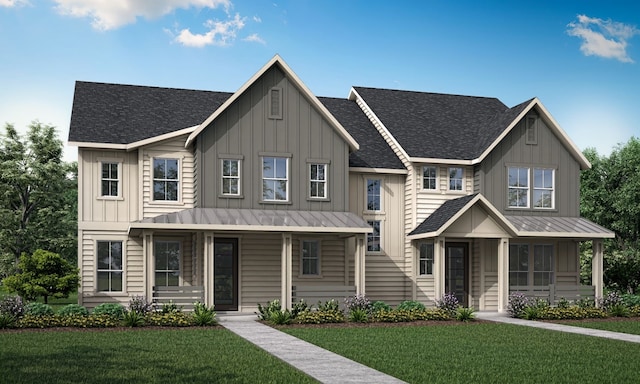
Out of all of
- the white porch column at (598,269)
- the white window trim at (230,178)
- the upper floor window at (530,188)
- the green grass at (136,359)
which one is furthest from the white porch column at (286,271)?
the white porch column at (598,269)

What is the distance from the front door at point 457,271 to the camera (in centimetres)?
3072

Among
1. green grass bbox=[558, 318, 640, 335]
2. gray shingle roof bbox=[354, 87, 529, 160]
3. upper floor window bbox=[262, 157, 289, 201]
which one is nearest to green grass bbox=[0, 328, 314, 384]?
upper floor window bbox=[262, 157, 289, 201]

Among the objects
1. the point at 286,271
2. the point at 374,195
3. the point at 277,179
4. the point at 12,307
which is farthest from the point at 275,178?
the point at 12,307

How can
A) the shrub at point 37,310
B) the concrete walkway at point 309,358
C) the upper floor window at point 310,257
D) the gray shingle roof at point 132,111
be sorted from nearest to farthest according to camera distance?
the concrete walkway at point 309,358 < the shrub at point 37,310 < the gray shingle roof at point 132,111 < the upper floor window at point 310,257

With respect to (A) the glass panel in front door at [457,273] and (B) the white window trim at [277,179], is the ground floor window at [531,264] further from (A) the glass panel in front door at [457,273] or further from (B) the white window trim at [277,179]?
(B) the white window trim at [277,179]

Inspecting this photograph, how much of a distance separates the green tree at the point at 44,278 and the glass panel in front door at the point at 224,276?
4.68m

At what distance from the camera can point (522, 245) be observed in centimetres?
3122

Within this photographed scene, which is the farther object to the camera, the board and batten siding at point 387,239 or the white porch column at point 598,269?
the board and batten siding at point 387,239

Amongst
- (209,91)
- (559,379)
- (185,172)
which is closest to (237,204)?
(185,172)

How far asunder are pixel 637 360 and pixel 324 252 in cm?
1490

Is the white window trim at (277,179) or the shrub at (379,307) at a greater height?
the white window trim at (277,179)

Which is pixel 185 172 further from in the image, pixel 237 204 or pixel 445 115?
pixel 445 115

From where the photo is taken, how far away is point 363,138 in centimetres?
3180

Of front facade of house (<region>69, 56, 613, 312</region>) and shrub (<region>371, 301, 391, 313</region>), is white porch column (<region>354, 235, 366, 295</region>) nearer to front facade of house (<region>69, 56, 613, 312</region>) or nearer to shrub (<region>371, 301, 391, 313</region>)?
front facade of house (<region>69, 56, 613, 312</region>)
